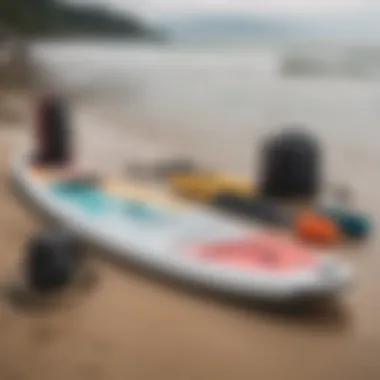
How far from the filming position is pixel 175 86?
28.7 inches

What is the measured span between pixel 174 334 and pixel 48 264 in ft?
0.37

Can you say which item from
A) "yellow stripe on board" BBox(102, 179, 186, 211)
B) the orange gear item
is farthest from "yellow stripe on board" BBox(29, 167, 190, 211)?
the orange gear item

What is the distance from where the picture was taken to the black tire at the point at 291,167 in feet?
2.20

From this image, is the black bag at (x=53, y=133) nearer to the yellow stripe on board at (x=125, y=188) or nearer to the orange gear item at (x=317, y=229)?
the yellow stripe on board at (x=125, y=188)

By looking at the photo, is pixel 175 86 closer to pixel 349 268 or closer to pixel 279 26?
pixel 279 26

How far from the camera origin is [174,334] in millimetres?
516

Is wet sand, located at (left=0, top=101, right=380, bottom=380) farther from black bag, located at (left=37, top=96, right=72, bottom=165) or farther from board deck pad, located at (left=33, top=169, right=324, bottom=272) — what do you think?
black bag, located at (left=37, top=96, right=72, bottom=165)

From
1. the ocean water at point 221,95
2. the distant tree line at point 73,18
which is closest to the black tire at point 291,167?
the ocean water at point 221,95

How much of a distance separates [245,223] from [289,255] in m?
0.09

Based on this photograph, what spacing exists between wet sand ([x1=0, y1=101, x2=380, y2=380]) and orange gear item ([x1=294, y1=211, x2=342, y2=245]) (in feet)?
0.08

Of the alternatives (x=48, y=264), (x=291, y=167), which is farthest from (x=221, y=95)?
(x=48, y=264)

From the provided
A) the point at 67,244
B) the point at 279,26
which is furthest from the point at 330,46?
the point at 67,244

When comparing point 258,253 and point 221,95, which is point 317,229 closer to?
Result: point 258,253

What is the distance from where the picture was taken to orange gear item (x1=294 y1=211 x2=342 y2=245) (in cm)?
62
